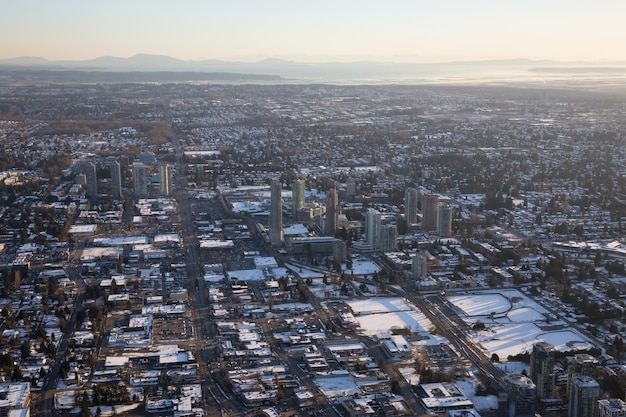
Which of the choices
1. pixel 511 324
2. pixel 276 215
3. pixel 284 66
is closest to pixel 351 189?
pixel 276 215

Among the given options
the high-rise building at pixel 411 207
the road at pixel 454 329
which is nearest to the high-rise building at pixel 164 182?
the high-rise building at pixel 411 207

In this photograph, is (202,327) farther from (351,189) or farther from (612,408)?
(351,189)

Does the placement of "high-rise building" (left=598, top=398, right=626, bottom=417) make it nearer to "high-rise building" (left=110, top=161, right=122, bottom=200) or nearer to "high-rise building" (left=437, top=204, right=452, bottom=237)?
"high-rise building" (left=437, top=204, right=452, bottom=237)

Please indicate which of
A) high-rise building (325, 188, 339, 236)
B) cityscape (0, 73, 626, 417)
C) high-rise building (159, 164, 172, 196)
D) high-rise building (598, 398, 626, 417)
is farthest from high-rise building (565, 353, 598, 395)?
high-rise building (159, 164, 172, 196)

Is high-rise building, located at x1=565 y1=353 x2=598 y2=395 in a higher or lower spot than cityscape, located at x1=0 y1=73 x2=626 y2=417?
higher

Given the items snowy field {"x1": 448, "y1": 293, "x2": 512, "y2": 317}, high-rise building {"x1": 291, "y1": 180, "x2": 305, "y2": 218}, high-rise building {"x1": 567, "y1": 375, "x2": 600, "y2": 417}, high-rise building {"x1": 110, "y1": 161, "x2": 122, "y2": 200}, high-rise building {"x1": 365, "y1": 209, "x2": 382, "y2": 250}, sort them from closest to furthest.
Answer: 1. high-rise building {"x1": 567, "y1": 375, "x2": 600, "y2": 417}
2. snowy field {"x1": 448, "y1": 293, "x2": 512, "y2": 317}
3. high-rise building {"x1": 365, "y1": 209, "x2": 382, "y2": 250}
4. high-rise building {"x1": 291, "y1": 180, "x2": 305, "y2": 218}
5. high-rise building {"x1": 110, "y1": 161, "x2": 122, "y2": 200}

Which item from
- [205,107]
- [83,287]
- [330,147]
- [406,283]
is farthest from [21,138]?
[406,283]

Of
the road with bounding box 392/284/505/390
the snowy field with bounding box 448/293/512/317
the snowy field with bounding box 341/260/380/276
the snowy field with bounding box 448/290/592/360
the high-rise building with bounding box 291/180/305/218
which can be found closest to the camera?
the road with bounding box 392/284/505/390

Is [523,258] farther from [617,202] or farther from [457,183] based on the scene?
[457,183]
